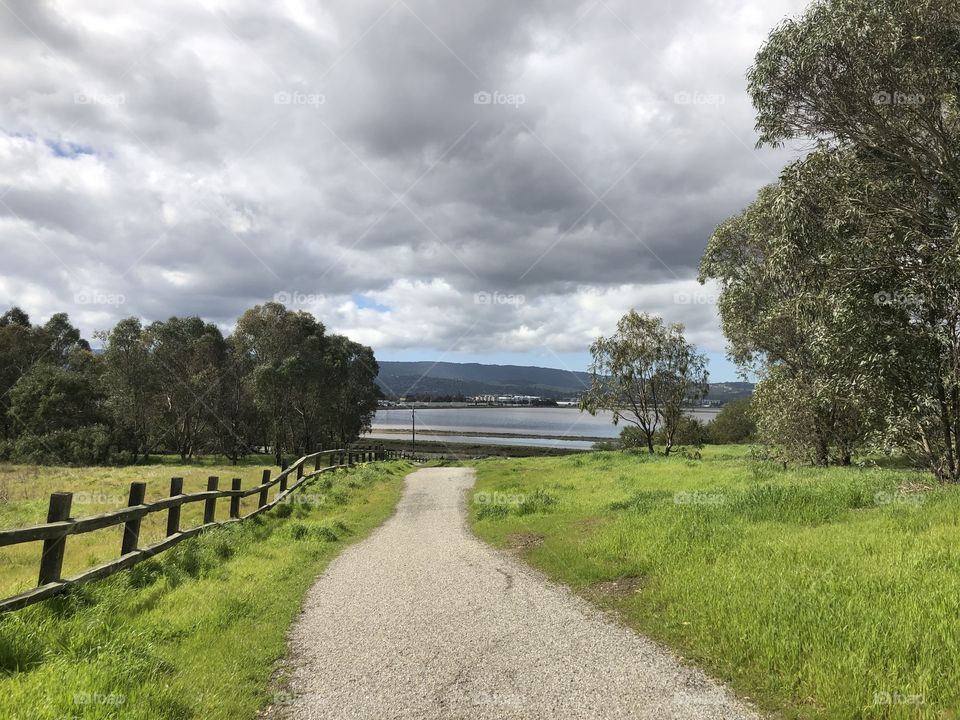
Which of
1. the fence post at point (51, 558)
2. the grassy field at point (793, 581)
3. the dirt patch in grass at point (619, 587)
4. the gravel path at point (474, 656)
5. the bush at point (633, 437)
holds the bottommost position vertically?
the gravel path at point (474, 656)

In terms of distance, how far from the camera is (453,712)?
15.3ft

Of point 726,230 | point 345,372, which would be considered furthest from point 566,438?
point 726,230

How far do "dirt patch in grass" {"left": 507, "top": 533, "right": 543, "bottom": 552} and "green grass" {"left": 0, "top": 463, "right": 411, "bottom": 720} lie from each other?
390cm

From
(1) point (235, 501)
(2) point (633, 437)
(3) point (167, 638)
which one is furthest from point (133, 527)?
(2) point (633, 437)

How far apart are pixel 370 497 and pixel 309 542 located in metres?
8.94

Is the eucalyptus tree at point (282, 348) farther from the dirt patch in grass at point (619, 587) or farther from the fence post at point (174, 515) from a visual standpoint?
the dirt patch in grass at point (619, 587)

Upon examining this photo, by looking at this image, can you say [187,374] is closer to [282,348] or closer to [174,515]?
[282,348]

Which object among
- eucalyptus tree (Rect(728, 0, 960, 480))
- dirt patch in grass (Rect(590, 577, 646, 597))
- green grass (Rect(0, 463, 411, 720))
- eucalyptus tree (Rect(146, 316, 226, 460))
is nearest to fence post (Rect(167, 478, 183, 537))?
green grass (Rect(0, 463, 411, 720))

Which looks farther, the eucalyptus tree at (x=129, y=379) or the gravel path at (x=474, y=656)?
the eucalyptus tree at (x=129, y=379)

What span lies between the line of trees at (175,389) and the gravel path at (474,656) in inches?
1949

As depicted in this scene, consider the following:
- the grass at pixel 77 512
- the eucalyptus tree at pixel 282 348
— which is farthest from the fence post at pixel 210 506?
the eucalyptus tree at pixel 282 348

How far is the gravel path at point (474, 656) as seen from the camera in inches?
187

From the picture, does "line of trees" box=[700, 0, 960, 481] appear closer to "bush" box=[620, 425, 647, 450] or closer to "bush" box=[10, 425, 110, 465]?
"bush" box=[620, 425, 647, 450]

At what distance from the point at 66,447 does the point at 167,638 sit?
173 feet
